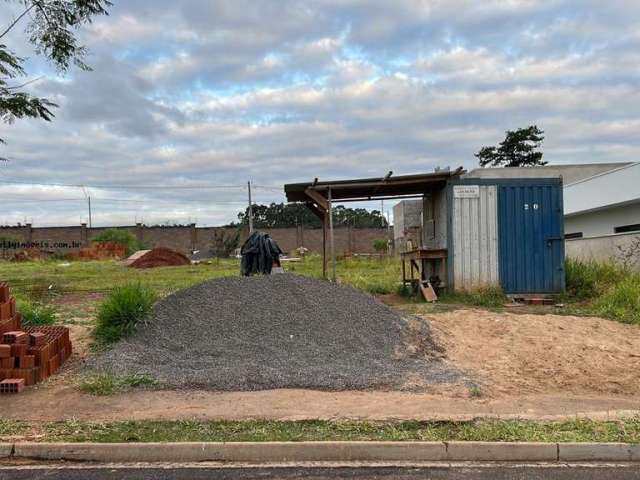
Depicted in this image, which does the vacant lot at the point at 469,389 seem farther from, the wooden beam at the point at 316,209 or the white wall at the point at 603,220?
the white wall at the point at 603,220

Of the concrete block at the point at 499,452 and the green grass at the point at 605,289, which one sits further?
the green grass at the point at 605,289

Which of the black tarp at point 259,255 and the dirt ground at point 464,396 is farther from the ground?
the black tarp at point 259,255

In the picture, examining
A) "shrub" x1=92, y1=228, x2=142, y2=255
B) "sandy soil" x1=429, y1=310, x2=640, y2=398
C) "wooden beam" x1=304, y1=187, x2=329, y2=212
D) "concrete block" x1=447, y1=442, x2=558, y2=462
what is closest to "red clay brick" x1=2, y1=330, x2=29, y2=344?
"concrete block" x1=447, y1=442, x2=558, y2=462

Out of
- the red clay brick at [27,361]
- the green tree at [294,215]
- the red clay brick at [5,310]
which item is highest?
the green tree at [294,215]

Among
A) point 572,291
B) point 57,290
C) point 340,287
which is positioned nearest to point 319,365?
point 340,287

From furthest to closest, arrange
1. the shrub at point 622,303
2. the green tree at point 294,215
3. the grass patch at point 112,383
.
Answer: the green tree at point 294,215
the shrub at point 622,303
the grass patch at point 112,383

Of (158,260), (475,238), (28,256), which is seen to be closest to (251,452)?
(475,238)

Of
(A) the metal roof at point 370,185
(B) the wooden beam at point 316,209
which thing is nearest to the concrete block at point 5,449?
(A) the metal roof at point 370,185

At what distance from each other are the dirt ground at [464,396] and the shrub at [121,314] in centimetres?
39

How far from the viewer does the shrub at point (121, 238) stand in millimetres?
51656

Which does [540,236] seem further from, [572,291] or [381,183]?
[381,183]

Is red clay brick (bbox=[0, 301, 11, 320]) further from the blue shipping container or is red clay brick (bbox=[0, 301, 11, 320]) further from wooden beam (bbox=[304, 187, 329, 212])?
the blue shipping container

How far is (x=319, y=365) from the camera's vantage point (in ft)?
26.2

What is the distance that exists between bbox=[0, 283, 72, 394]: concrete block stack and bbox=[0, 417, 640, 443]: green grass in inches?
57.7
